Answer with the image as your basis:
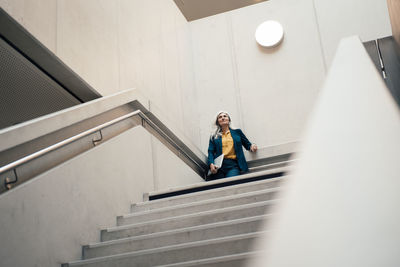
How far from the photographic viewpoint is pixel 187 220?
4.54 m

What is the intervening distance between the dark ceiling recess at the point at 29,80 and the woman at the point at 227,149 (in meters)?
3.14

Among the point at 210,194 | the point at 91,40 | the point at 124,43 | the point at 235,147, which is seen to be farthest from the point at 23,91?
the point at 235,147

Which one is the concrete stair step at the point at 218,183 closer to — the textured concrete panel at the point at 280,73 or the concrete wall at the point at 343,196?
the textured concrete panel at the point at 280,73

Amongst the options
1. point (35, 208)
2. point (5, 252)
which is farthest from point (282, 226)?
point (35, 208)

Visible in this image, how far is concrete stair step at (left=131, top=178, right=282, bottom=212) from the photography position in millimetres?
5207

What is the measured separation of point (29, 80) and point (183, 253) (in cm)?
290

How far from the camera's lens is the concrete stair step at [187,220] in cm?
437

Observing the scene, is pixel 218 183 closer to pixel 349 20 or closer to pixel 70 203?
pixel 70 203

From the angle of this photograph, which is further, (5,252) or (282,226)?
(5,252)

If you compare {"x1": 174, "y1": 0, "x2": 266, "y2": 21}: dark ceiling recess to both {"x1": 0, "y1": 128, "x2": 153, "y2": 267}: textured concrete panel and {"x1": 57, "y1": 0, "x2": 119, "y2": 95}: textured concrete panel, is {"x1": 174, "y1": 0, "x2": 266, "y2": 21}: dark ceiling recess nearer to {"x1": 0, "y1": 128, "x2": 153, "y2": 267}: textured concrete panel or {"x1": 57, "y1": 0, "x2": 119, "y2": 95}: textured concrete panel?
{"x1": 57, "y1": 0, "x2": 119, "y2": 95}: textured concrete panel

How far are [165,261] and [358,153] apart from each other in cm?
301

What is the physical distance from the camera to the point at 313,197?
831mm

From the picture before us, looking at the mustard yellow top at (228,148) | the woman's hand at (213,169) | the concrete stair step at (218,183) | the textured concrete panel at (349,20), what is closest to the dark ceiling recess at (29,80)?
the concrete stair step at (218,183)

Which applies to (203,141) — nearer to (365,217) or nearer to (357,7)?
(357,7)
